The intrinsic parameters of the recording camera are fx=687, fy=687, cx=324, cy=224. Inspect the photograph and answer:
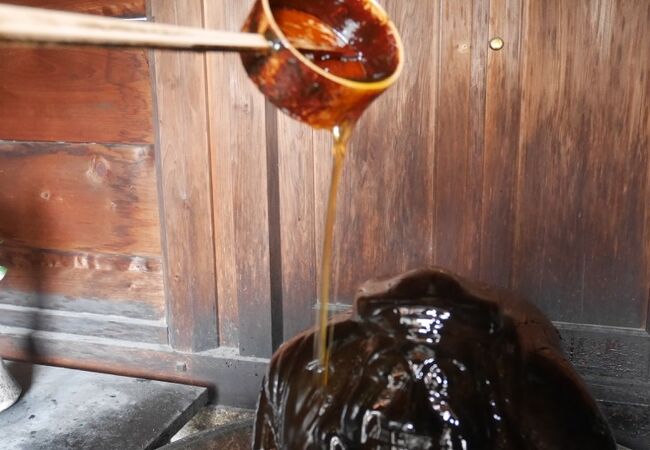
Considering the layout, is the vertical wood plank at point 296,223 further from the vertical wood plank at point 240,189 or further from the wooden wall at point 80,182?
the wooden wall at point 80,182

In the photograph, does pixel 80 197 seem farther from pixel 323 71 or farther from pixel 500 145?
pixel 323 71

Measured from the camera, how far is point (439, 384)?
1.02 meters

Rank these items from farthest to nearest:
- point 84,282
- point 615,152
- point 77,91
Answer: point 84,282, point 77,91, point 615,152

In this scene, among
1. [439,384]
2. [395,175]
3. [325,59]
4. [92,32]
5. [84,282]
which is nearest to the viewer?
[92,32]

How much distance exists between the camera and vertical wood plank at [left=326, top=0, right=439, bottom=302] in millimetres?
1903

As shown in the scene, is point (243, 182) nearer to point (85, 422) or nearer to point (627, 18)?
point (85, 422)

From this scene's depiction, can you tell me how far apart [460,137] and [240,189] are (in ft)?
2.26

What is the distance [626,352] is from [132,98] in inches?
66.6

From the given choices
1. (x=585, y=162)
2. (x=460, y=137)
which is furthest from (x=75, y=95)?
(x=585, y=162)

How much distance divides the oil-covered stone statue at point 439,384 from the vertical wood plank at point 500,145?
2.62ft

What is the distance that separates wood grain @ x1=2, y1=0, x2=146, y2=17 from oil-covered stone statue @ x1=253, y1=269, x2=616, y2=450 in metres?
1.44

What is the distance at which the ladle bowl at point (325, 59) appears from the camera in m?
1.06

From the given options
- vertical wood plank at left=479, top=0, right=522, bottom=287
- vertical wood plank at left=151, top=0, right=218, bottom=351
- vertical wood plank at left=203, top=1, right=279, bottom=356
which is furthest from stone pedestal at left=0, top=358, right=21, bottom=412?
vertical wood plank at left=479, top=0, right=522, bottom=287

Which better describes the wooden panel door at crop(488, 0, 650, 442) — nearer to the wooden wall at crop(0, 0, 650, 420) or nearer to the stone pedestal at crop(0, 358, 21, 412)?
the wooden wall at crop(0, 0, 650, 420)
